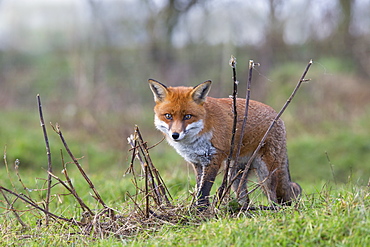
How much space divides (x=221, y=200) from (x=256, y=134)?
2.90 feet

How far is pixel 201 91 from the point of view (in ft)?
14.1

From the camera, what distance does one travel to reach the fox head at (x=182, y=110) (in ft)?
13.6

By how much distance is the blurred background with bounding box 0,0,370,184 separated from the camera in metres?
14.4

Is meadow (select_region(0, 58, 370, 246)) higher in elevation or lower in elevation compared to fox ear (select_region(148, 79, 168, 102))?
lower

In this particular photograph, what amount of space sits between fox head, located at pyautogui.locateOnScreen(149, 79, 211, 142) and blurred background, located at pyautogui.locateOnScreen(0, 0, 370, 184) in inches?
367

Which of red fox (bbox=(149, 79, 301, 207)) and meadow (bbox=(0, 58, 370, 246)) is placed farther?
red fox (bbox=(149, 79, 301, 207))

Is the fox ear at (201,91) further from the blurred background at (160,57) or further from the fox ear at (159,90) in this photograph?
the blurred background at (160,57)

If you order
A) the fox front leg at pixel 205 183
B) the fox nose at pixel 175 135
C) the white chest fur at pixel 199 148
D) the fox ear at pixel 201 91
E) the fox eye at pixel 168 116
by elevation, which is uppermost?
the fox ear at pixel 201 91

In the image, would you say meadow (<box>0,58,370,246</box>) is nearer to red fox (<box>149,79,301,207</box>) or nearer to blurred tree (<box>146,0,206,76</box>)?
red fox (<box>149,79,301,207</box>)

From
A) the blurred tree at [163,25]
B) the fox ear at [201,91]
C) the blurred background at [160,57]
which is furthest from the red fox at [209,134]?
the blurred tree at [163,25]

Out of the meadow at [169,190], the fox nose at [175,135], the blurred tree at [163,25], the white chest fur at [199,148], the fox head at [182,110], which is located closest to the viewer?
the meadow at [169,190]

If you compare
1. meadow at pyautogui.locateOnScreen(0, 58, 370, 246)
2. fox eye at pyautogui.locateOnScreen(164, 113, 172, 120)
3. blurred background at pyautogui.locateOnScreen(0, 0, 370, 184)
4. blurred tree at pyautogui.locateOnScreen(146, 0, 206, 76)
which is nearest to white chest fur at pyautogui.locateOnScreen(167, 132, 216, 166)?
fox eye at pyautogui.locateOnScreen(164, 113, 172, 120)

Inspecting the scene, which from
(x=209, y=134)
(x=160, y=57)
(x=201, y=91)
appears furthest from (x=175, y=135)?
(x=160, y=57)

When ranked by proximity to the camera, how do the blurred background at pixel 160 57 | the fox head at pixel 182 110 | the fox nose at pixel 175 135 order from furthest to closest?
the blurred background at pixel 160 57 → the fox head at pixel 182 110 → the fox nose at pixel 175 135
